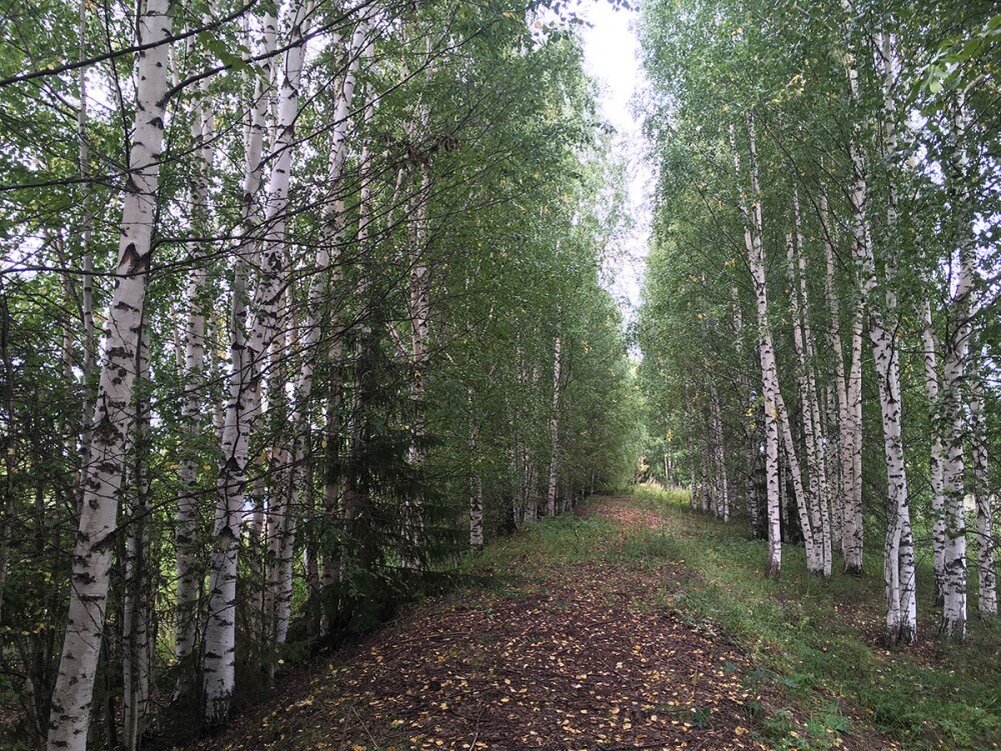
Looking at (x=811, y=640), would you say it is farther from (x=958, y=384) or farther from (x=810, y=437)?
(x=810, y=437)

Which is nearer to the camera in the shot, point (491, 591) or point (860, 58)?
point (860, 58)

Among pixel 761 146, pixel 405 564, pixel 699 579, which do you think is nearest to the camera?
pixel 405 564

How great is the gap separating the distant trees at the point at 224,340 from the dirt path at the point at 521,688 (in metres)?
0.72

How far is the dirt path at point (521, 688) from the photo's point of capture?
14.9ft

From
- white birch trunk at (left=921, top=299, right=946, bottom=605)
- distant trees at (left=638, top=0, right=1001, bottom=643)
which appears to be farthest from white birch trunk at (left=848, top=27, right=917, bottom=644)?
white birch trunk at (left=921, top=299, right=946, bottom=605)

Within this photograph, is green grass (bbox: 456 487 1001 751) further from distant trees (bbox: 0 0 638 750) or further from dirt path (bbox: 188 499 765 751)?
distant trees (bbox: 0 0 638 750)

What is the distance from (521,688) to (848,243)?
1226 cm

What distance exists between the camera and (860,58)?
7883 mm

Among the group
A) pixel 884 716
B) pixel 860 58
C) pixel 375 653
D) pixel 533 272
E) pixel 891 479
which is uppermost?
pixel 860 58

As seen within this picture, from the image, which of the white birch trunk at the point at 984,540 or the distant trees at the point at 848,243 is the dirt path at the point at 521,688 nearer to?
the distant trees at the point at 848,243

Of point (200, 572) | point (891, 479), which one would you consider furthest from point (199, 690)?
point (891, 479)

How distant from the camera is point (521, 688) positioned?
5309mm

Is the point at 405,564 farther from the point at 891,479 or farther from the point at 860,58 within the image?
the point at 860,58

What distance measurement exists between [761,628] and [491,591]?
4.02 meters
